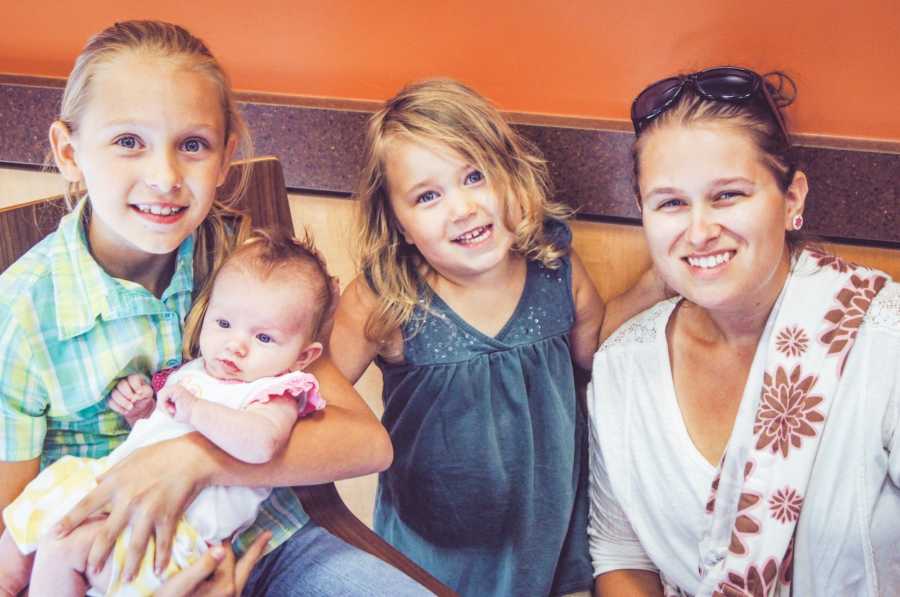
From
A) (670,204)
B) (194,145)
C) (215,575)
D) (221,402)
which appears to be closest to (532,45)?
(670,204)

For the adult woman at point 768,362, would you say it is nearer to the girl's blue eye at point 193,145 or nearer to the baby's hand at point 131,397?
the girl's blue eye at point 193,145

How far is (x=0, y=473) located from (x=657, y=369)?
1.08 meters

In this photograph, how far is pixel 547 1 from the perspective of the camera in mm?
1663

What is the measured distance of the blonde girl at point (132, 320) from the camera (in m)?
1.31

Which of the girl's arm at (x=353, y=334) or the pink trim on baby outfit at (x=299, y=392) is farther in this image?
the girl's arm at (x=353, y=334)

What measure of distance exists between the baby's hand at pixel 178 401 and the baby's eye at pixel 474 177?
2.05ft

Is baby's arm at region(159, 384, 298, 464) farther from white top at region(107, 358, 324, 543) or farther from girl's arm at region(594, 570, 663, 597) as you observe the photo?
girl's arm at region(594, 570, 663, 597)

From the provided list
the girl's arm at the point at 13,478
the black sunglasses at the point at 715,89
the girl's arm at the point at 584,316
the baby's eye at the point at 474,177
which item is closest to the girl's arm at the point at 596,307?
the girl's arm at the point at 584,316

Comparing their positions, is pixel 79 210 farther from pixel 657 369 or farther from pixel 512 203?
pixel 657 369

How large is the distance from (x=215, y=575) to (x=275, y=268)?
0.47 meters

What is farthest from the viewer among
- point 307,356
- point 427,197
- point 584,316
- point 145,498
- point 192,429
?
point 584,316

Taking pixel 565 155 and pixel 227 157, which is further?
pixel 565 155

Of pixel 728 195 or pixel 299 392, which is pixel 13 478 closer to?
pixel 299 392

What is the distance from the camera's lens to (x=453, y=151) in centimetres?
157
